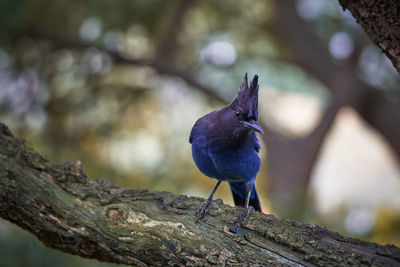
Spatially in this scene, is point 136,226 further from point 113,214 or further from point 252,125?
point 252,125

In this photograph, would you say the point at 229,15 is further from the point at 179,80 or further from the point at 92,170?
the point at 92,170

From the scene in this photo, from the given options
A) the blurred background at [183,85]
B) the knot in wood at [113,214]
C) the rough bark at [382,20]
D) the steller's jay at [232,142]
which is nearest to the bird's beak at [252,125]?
the steller's jay at [232,142]

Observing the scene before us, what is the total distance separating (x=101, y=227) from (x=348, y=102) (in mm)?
4654

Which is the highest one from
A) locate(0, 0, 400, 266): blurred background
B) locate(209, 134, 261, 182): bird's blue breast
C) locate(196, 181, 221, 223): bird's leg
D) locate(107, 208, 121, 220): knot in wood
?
locate(0, 0, 400, 266): blurred background

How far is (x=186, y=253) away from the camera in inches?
91.0

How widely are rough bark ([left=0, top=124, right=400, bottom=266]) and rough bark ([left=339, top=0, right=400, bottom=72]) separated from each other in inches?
38.9

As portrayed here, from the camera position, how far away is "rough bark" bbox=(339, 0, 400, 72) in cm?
224

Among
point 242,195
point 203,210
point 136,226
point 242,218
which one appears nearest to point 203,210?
point 203,210

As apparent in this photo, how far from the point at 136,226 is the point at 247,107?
3.30 feet

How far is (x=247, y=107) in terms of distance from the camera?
2854mm

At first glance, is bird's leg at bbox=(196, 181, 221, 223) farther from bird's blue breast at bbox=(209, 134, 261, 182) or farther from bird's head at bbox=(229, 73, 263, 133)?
bird's head at bbox=(229, 73, 263, 133)

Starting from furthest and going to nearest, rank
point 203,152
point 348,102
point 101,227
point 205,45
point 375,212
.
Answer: point 205,45 → point 348,102 → point 375,212 → point 203,152 → point 101,227

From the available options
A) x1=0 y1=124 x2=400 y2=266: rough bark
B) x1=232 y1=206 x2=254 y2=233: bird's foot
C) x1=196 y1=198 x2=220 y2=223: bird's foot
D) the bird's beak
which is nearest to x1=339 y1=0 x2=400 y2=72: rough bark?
the bird's beak

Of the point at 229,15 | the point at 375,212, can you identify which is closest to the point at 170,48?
the point at 229,15
